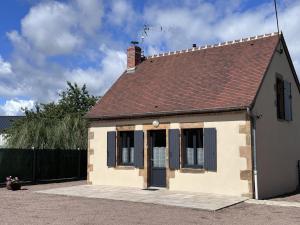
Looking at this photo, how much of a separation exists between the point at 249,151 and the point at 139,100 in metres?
5.11

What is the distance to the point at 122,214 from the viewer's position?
31.2 feet

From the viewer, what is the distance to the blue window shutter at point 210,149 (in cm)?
1314

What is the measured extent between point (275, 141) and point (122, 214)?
6.92 meters

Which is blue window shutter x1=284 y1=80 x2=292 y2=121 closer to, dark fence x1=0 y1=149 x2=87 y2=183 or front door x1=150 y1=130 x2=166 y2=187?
front door x1=150 y1=130 x2=166 y2=187

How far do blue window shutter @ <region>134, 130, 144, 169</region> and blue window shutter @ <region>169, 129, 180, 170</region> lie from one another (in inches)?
49.8

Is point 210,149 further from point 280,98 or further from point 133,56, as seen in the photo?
point 133,56

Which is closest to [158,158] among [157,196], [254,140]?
[157,196]

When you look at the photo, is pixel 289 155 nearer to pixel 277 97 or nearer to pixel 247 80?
pixel 277 97

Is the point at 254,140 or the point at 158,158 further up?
the point at 254,140

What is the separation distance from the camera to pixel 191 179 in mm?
13719

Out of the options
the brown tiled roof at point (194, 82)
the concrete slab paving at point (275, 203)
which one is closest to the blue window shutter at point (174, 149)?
the brown tiled roof at point (194, 82)

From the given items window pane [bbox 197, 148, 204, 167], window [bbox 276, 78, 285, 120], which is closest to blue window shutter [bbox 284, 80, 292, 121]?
window [bbox 276, 78, 285, 120]

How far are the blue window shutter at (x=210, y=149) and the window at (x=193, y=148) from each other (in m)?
0.49

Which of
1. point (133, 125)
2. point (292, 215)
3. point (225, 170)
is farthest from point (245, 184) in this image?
point (133, 125)
